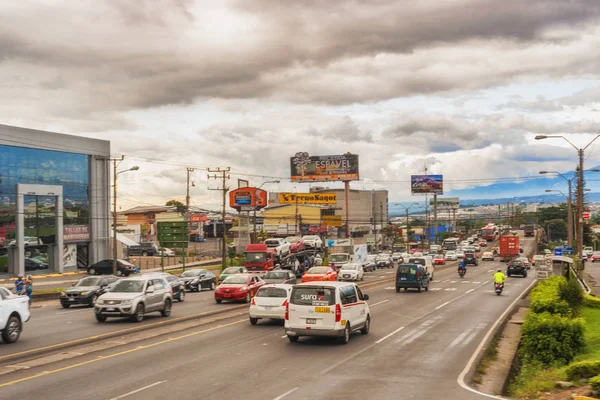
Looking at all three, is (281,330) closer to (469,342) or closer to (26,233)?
(469,342)

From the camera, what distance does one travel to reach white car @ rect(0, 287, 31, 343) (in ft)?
62.6

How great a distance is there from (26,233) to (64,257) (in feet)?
20.6

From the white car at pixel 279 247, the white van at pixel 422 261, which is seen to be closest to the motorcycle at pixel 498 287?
the white van at pixel 422 261

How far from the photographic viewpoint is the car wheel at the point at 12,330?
19.4 m

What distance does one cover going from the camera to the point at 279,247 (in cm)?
6194

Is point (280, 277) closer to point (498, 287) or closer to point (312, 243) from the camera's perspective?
point (498, 287)

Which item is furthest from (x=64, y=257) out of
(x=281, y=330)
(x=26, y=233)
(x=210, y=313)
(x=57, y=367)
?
(x=57, y=367)

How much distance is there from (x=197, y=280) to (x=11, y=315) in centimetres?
2654

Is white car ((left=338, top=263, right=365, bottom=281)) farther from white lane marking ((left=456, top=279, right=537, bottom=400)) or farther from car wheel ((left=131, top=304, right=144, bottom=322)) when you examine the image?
car wheel ((left=131, top=304, right=144, bottom=322))

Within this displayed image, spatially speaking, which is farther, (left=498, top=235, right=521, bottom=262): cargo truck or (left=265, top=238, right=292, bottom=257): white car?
(left=498, top=235, right=521, bottom=262): cargo truck

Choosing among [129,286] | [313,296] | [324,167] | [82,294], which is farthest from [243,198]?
[313,296]

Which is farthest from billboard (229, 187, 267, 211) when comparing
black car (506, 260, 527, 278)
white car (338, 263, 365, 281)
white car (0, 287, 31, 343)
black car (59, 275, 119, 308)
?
white car (0, 287, 31, 343)

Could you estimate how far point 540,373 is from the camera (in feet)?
47.2

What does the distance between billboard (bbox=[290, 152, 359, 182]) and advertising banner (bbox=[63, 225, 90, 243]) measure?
7165cm
